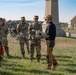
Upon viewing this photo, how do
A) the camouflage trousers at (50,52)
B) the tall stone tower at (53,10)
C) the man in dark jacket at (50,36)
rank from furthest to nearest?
the tall stone tower at (53,10)
the camouflage trousers at (50,52)
the man in dark jacket at (50,36)

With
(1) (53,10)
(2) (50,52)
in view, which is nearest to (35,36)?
(2) (50,52)

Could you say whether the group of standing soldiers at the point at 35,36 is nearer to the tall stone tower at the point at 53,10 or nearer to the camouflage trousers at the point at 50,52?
the camouflage trousers at the point at 50,52

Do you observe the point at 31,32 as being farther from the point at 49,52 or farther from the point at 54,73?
the point at 54,73

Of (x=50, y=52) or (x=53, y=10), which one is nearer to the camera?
(x=50, y=52)

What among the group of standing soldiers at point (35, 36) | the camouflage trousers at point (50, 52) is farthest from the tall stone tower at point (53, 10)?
the camouflage trousers at point (50, 52)

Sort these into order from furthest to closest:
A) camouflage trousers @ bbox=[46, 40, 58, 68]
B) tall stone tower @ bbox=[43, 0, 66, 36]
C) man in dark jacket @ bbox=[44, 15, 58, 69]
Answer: tall stone tower @ bbox=[43, 0, 66, 36] < camouflage trousers @ bbox=[46, 40, 58, 68] < man in dark jacket @ bbox=[44, 15, 58, 69]

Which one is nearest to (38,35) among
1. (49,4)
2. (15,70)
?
(15,70)

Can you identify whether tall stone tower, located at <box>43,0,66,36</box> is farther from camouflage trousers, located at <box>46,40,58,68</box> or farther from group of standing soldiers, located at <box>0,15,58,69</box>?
camouflage trousers, located at <box>46,40,58,68</box>

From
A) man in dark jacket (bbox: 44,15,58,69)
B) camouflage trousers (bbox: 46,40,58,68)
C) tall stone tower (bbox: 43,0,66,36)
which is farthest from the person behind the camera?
tall stone tower (bbox: 43,0,66,36)

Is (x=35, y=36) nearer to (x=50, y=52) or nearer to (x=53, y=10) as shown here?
(x=50, y=52)

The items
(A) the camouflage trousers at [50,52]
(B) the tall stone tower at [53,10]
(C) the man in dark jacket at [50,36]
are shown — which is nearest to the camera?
(C) the man in dark jacket at [50,36]

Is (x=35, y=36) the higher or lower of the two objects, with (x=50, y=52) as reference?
higher

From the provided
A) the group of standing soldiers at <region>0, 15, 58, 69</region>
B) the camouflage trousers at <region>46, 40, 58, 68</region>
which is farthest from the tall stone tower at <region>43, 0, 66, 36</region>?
the camouflage trousers at <region>46, 40, 58, 68</region>

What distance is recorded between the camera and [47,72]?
10.5 m
